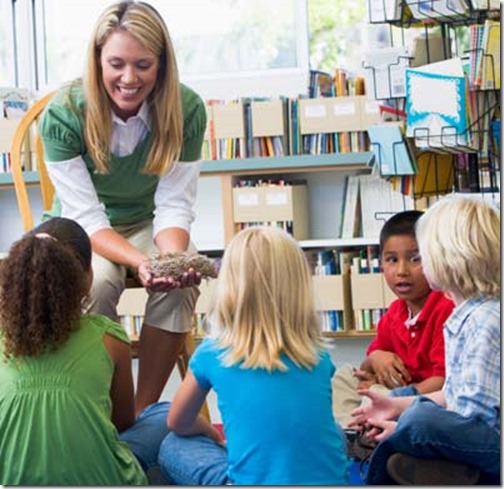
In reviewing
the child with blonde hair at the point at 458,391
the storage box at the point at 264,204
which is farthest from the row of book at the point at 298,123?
the child with blonde hair at the point at 458,391

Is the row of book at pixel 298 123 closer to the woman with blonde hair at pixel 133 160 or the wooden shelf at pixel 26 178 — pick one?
the wooden shelf at pixel 26 178

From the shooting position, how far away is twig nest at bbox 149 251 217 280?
2016mm

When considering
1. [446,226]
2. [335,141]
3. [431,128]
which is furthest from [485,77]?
[335,141]

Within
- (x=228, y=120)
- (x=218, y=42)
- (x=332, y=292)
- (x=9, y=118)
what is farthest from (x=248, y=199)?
(x=9, y=118)

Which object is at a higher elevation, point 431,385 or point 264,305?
point 264,305

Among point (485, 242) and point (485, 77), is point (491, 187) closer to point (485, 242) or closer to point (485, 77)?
point (485, 77)

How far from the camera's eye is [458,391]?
1.71 meters

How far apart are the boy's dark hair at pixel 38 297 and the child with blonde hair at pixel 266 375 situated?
23cm

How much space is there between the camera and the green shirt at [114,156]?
2.23 meters

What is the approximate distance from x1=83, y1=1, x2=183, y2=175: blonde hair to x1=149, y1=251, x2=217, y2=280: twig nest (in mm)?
279

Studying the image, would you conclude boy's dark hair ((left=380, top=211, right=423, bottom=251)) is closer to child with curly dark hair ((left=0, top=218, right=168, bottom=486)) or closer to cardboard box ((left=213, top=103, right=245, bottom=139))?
child with curly dark hair ((left=0, top=218, right=168, bottom=486))

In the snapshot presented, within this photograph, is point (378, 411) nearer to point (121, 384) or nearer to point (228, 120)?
point (121, 384)

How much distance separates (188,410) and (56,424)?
217 mm

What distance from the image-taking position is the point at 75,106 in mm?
2229
